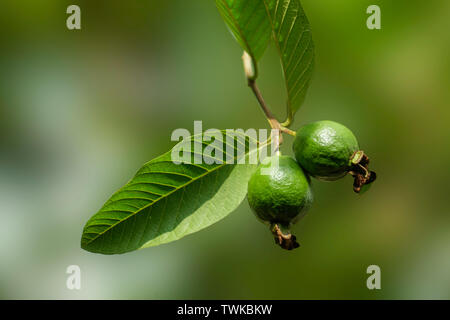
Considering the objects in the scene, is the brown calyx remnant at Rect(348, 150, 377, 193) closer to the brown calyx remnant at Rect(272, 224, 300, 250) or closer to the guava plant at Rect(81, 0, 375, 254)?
the guava plant at Rect(81, 0, 375, 254)

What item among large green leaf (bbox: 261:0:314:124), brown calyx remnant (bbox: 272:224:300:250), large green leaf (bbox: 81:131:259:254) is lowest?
brown calyx remnant (bbox: 272:224:300:250)

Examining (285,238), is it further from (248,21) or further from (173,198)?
(248,21)

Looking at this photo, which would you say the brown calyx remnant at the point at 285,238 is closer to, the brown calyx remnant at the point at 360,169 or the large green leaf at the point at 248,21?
the brown calyx remnant at the point at 360,169

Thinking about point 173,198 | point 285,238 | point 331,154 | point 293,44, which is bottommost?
point 285,238

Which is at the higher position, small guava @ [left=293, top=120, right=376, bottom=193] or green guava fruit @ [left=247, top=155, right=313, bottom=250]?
small guava @ [left=293, top=120, right=376, bottom=193]

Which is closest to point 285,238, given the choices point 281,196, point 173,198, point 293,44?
point 281,196

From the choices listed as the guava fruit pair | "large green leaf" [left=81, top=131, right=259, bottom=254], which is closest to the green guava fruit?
the guava fruit pair
